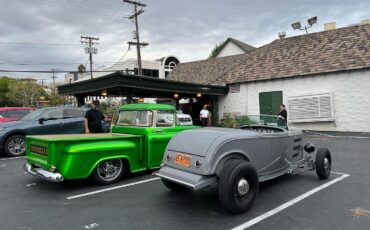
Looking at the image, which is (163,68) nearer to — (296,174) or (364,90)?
(364,90)

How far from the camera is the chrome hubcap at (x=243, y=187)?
4.60 meters

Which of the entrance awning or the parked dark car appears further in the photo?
the entrance awning

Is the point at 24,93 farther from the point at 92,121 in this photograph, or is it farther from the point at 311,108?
the point at 92,121

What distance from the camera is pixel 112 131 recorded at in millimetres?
8000

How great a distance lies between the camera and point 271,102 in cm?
1889

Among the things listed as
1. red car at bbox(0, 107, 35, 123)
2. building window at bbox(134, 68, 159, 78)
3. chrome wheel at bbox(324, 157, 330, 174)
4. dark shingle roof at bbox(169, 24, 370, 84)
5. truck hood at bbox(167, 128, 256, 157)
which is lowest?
chrome wheel at bbox(324, 157, 330, 174)

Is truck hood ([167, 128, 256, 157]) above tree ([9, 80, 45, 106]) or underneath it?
underneath

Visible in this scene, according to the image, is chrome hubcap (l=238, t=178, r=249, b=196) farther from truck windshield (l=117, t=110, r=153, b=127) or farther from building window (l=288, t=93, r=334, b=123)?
building window (l=288, t=93, r=334, b=123)

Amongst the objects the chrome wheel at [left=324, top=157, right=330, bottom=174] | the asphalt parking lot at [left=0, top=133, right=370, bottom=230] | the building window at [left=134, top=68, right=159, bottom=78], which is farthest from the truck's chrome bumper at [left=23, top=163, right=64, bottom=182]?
the building window at [left=134, top=68, right=159, bottom=78]

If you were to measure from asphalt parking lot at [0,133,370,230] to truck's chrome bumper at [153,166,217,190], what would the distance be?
0.48 m

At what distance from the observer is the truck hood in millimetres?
4703

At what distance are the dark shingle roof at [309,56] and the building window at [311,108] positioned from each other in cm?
138

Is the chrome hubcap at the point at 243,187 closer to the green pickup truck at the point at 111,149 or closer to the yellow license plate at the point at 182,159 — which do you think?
the yellow license plate at the point at 182,159

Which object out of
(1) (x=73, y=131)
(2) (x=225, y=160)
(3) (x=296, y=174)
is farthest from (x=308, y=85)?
(2) (x=225, y=160)
